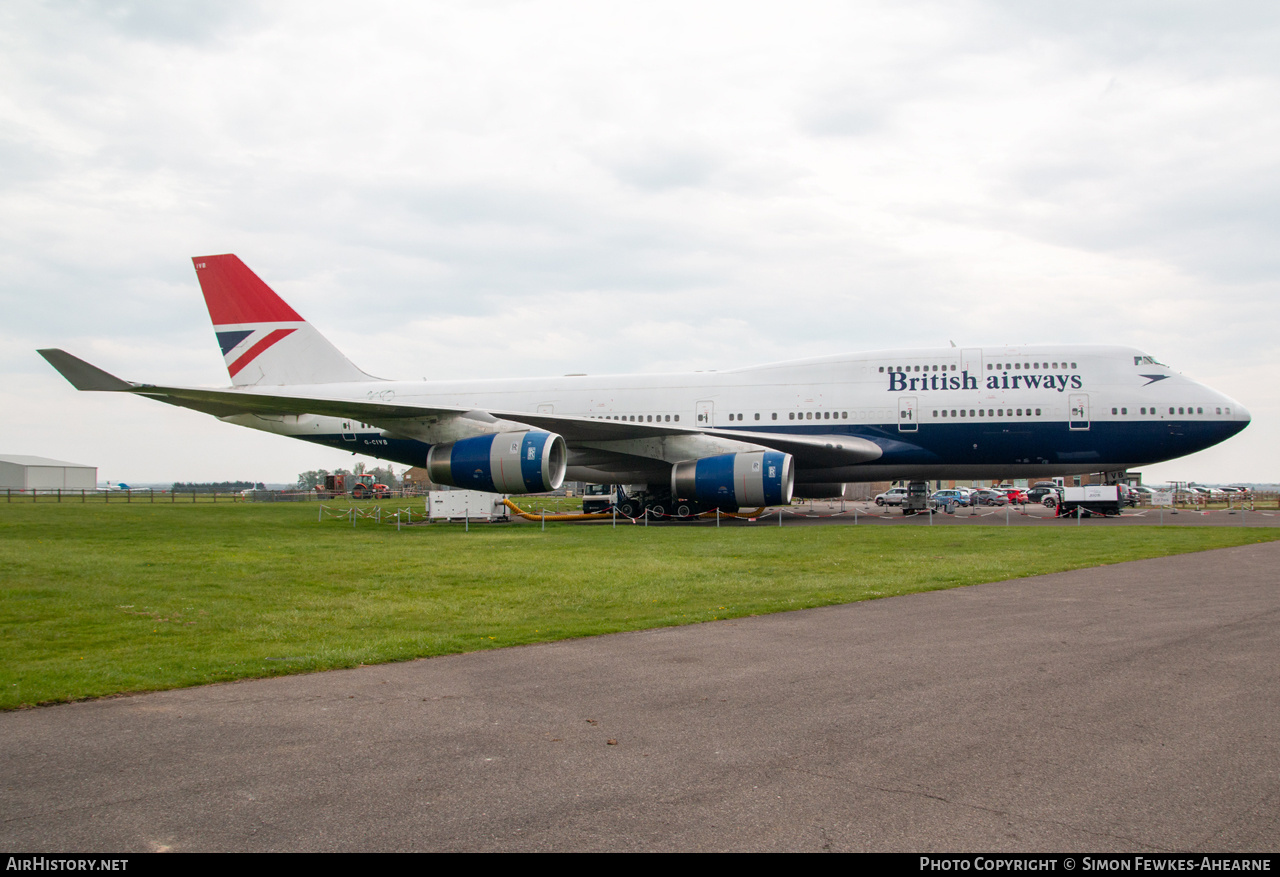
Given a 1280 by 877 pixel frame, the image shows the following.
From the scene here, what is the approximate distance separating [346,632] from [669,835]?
16.1 ft

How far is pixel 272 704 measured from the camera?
4930mm

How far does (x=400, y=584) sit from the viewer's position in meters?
10.4

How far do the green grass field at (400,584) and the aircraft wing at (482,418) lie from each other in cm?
312

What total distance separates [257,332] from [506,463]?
11.7 m

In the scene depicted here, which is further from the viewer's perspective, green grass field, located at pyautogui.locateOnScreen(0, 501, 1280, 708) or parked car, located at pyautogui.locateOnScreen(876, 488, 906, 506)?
parked car, located at pyautogui.locateOnScreen(876, 488, 906, 506)

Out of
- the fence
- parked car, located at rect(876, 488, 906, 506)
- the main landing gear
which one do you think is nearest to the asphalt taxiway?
the main landing gear

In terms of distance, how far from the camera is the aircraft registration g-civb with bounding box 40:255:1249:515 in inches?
824

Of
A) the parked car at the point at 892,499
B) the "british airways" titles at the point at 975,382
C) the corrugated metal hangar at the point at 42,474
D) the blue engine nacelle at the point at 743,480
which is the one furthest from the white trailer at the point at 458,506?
the corrugated metal hangar at the point at 42,474

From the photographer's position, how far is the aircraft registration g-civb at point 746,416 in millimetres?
20922

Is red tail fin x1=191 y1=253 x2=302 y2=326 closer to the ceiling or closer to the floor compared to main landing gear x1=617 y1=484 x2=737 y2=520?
closer to the ceiling

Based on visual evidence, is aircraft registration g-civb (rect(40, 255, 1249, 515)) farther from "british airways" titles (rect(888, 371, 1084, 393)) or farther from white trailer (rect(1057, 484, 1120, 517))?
white trailer (rect(1057, 484, 1120, 517))

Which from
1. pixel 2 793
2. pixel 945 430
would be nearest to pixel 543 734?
pixel 2 793

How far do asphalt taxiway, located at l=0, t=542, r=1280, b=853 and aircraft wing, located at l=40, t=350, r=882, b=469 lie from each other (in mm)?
14902

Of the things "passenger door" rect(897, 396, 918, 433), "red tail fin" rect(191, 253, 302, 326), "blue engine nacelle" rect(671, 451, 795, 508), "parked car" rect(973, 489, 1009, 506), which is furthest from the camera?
"parked car" rect(973, 489, 1009, 506)
